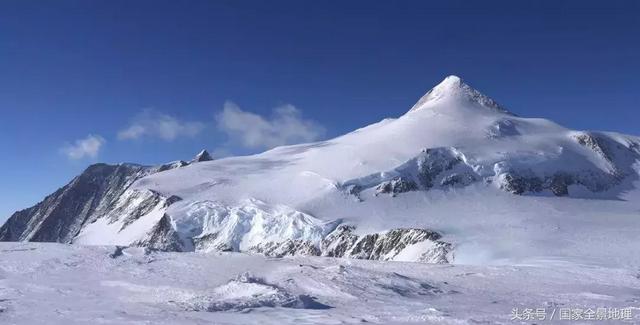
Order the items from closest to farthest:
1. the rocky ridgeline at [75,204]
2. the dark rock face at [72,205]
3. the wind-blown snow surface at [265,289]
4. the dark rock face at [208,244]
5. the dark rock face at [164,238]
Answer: the wind-blown snow surface at [265,289] < the dark rock face at [208,244] < the dark rock face at [164,238] < the rocky ridgeline at [75,204] < the dark rock face at [72,205]

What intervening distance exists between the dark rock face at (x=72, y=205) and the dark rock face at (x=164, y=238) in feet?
179

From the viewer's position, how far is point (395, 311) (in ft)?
81.5

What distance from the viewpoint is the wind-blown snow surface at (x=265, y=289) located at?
23.5 m

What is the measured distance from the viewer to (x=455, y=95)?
139 meters

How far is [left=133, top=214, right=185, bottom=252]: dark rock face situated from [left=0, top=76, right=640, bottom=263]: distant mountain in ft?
0.68

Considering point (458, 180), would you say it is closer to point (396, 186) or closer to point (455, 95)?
point (396, 186)

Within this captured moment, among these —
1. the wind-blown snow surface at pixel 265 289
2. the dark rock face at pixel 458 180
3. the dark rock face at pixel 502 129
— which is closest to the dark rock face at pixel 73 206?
the dark rock face at pixel 458 180

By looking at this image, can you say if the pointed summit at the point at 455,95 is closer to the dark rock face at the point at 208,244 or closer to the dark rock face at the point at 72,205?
the dark rock face at the point at 208,244

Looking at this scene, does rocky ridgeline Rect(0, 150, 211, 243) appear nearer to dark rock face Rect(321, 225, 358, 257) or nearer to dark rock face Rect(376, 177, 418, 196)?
dark rock face Rect(376, 177, 418, 196)

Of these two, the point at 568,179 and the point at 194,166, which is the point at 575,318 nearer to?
the point at 568,179

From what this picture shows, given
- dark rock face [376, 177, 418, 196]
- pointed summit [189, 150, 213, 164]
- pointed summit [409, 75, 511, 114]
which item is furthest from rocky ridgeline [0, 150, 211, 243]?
dark rock face [376, 177, 418, 196]

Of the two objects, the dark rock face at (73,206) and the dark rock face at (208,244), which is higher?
the dark rock face at (73,206)

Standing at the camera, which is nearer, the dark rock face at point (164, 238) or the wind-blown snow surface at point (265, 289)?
the wind-blown snow surface at point (265, 289)

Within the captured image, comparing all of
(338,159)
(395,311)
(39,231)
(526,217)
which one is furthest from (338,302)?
(39,231)
